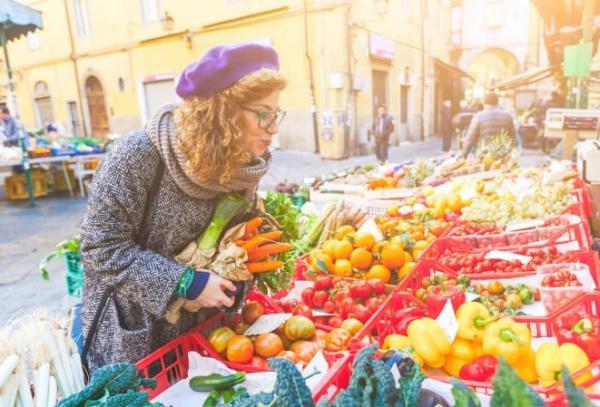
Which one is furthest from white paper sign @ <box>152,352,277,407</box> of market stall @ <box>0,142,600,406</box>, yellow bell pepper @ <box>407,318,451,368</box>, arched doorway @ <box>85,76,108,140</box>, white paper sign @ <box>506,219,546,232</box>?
Answer: arched doorway @ <box>85,76,108,140</box>

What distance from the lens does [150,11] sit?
16.3 m

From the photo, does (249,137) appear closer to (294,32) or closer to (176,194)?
(176,194)

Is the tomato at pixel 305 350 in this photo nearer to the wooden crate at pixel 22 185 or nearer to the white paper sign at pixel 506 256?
the white paper sign at pixel 506 256

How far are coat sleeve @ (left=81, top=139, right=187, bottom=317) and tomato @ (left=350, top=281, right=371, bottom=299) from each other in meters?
1.03

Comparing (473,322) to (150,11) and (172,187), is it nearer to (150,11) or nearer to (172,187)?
(172,187)

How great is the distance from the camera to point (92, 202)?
149 centimetres

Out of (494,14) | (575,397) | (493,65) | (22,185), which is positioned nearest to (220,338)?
(575,397)

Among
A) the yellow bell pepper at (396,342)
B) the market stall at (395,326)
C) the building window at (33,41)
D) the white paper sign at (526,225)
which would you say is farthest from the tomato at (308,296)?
the building window at (33,41)

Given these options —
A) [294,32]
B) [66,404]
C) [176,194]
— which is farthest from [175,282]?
[294,32]

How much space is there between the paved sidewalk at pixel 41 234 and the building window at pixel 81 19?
9977 mm

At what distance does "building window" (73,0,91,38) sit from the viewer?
60.6 ft

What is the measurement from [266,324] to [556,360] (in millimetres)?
1002

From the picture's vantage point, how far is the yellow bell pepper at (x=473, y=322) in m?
1.61

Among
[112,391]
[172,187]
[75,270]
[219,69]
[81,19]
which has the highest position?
[81,19]
